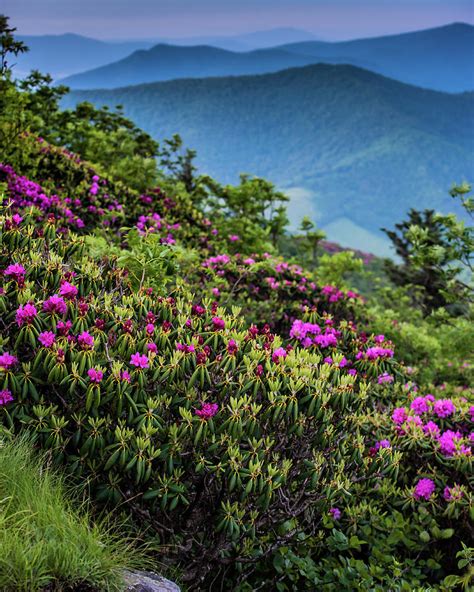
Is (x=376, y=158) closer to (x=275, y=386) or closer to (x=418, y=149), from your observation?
(x=418, y=149)

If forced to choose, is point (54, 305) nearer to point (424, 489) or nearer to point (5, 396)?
point (5, 396)

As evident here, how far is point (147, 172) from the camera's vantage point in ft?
40.5

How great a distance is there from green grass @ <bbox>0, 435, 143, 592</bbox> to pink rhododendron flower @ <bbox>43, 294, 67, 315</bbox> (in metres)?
0.72

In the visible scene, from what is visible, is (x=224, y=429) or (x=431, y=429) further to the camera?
(x=431, y=429)

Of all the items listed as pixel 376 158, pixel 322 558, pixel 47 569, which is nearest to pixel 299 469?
pixel 322 558

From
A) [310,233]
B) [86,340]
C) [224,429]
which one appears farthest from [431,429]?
[310,233]

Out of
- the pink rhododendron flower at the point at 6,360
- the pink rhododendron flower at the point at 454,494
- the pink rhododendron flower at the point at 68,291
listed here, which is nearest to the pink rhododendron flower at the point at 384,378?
the pink rhododendron flower at the point at 454,494

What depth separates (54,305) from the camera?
11.0ft

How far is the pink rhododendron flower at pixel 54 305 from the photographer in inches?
132

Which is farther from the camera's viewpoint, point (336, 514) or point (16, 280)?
point (336, 514)

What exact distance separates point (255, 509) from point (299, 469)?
1.15 ft

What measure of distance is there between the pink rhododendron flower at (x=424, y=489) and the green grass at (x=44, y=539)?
2.19 m

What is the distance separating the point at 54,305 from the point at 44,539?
4.18 ft

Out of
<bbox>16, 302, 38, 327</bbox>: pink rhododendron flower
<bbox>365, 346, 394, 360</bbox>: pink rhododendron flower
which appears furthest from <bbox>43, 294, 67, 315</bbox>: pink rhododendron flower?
<bbox>365, 346, 394, 360</bbox>: pink rhododendron flower
